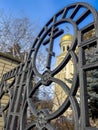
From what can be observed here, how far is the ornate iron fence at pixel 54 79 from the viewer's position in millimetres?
1128

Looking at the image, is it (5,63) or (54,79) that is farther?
(5,63)

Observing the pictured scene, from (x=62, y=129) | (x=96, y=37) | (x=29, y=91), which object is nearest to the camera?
(x=96, y=37)

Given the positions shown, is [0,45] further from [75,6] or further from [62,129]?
[75,6]

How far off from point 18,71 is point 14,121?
0.56 m

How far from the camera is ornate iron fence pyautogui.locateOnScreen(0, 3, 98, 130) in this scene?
1.13 metres

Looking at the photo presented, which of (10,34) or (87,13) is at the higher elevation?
(10,34)

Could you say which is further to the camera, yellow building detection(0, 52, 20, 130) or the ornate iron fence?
yellow building detection(0, 52, 20, 130)

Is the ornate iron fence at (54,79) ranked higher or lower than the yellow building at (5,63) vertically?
lower

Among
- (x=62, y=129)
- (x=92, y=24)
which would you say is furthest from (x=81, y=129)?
(x=62, y=129)

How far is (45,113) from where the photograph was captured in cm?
134

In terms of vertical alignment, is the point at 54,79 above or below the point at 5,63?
below

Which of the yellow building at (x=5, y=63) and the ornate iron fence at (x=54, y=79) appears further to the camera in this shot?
the yellow building at (x=5, y=63)

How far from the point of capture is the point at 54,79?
1.39 m

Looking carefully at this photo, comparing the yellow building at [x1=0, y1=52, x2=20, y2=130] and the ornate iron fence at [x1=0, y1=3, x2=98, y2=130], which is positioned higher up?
the yellow building at [x1=0, y1=52, x2=20, y2=130]
